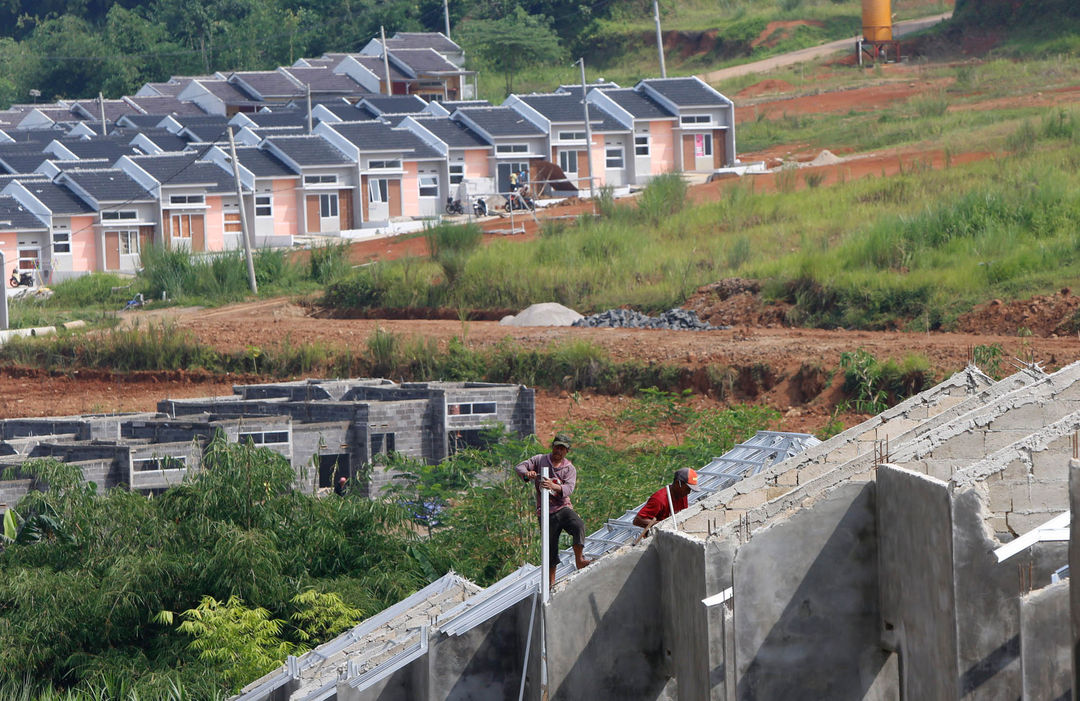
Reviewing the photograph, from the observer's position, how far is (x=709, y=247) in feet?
113

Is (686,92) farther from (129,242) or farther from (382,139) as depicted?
(129,242)

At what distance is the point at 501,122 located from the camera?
182 feet

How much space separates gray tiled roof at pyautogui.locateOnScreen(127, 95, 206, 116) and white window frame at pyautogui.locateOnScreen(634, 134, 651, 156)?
27.0 meters

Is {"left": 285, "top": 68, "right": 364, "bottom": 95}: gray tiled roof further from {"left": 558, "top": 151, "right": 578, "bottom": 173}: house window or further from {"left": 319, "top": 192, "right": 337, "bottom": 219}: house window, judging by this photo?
{"left": 319, "top": 192, "right": 337, "bottom": 219}: house window

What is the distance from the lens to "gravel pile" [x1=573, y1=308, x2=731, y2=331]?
29938 millimetres

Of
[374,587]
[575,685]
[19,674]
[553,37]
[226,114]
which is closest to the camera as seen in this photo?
[575,685]

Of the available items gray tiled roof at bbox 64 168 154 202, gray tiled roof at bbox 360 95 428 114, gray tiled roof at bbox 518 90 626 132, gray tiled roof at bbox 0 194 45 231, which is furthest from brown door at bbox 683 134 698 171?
gray tiled roof at bbox 0 194 45 231

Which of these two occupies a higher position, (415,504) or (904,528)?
(904,528)

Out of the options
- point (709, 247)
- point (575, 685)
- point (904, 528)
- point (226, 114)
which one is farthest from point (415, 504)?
point (226, 114)

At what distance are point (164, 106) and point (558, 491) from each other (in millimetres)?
69455

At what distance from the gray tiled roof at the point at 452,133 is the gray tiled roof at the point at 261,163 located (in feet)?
19.7

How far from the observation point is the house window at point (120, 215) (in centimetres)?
4825

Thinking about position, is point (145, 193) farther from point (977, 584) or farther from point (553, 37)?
point (977, 584)

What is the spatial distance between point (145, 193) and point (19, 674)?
35.9 meters
